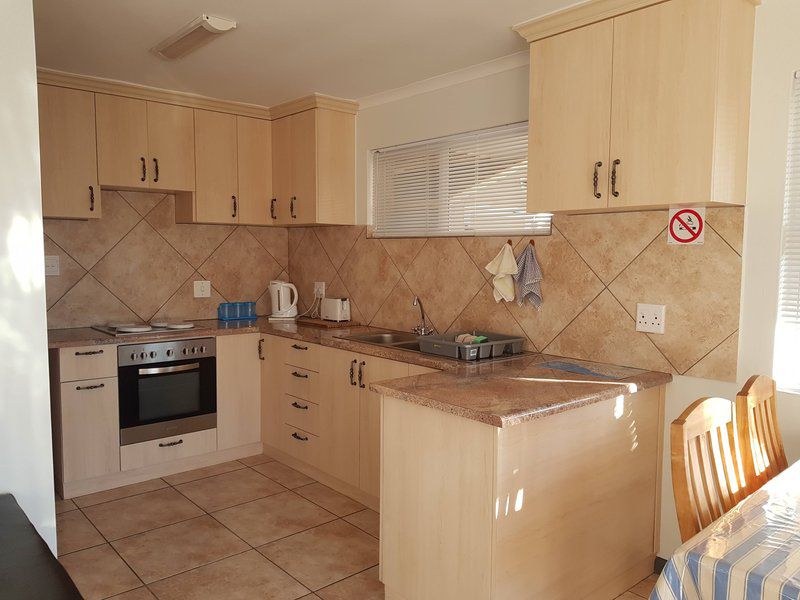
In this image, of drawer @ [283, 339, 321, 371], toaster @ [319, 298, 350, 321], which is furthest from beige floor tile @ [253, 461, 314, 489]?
toaster @ [319, 298, 350, 321]

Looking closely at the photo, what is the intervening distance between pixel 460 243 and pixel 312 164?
1.15 m

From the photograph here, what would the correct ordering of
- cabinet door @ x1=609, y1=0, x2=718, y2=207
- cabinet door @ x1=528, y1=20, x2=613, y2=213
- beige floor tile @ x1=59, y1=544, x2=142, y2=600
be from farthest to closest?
beige floor tile @ x1=59, y1=544, x2=142, y2=600 < cabinet door @ x1=528, y1=20, x2=613, y2=213 < cabinet door @ x1=609, y1=0, x2=718, y2=207

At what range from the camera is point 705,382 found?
2373mm

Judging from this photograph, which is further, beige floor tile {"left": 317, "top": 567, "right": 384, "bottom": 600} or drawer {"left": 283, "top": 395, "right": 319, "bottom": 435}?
drawer {"left": 283, "top": 395, "right": 319, "bottom": 435}

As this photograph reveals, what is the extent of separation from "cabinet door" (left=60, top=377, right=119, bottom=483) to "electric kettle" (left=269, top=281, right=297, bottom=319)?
1.16 meters

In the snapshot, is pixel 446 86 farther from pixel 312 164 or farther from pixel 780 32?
pixel 780 32

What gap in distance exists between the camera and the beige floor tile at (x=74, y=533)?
2.74 m

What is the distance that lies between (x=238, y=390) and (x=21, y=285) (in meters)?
2.12

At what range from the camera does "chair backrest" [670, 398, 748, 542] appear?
1.40 metres

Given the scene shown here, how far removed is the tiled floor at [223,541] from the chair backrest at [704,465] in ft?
3.25

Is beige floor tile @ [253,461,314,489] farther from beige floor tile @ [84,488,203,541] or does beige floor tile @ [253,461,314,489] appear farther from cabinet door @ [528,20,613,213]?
cabinet door @ [528,20,613,213]

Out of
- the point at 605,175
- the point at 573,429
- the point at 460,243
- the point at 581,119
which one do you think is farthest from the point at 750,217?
the point at 460,243

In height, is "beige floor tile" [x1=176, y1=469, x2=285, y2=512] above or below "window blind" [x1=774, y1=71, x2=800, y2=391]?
below

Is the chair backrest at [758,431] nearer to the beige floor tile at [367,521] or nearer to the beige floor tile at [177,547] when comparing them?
the beige floor tile at [367,521]
